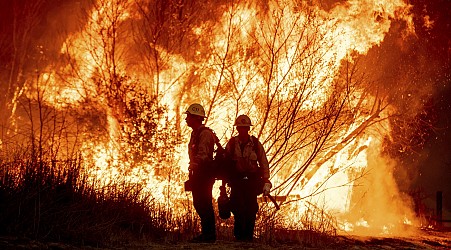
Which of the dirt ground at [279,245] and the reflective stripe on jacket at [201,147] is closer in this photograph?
the dirt ground at [279,245]

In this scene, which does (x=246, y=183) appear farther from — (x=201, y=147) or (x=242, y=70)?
(x=242, y=70)

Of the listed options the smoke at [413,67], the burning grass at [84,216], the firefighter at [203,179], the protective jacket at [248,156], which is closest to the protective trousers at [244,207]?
the protective jacket at [248,156]

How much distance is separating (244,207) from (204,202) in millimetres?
730

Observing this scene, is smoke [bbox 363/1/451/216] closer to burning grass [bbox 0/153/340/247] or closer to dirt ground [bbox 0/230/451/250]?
dirt ground [bbox 0/230/451/250]

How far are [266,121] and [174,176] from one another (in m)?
2.15

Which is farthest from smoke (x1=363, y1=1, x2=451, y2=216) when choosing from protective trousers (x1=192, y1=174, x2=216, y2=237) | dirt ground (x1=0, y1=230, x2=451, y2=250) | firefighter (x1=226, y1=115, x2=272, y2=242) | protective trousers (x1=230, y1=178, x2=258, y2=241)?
protective trousers (x1=192, y1=174, x2=216, y2=237)

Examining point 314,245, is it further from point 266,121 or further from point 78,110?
point 78,110

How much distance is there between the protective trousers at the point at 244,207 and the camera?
32.5ft

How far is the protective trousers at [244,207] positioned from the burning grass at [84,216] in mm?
316

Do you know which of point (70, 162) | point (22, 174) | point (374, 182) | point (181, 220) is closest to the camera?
point (22, 174)

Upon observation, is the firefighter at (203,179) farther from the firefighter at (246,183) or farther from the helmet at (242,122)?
the helmet at (242,122)

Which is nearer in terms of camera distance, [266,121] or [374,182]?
[266,121]

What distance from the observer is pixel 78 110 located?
593 inches

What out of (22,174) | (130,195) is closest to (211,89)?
(130,195)
